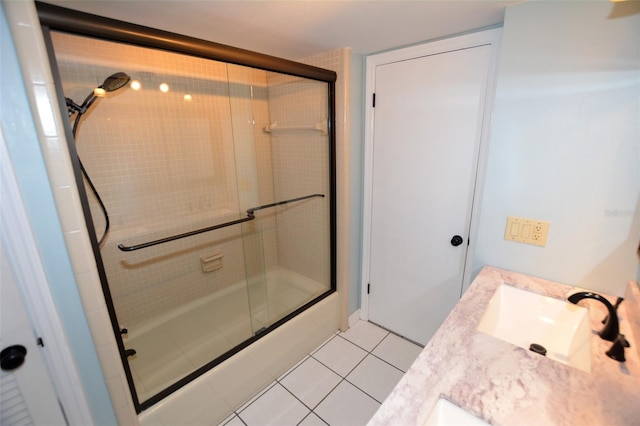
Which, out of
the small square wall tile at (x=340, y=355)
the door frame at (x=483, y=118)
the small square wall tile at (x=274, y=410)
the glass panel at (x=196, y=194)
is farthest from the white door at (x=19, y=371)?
the door frame at (x=483, y=118)

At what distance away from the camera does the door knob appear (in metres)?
0.90

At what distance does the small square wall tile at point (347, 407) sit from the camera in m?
1.62

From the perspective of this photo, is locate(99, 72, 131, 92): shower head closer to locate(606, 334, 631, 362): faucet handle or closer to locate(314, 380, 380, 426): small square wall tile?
locate(314, 380, 380, 426): small square wall tile

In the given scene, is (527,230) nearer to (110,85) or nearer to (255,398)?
(255,398)

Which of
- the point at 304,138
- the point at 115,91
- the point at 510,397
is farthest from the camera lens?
the point at 304,138

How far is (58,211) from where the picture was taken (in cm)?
97

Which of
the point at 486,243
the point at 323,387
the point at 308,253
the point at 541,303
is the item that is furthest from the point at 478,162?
the point at 323,387

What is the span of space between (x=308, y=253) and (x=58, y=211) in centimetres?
183

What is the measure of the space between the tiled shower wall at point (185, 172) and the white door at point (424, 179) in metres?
0.47

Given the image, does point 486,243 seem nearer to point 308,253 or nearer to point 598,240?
point 598,240

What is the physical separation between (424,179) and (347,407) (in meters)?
1.54

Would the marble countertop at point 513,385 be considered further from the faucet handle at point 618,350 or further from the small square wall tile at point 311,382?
the small square wall tile at point 311,382

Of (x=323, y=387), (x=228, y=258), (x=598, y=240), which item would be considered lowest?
(x=323, y=387)

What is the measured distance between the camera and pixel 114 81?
5.57 ft
